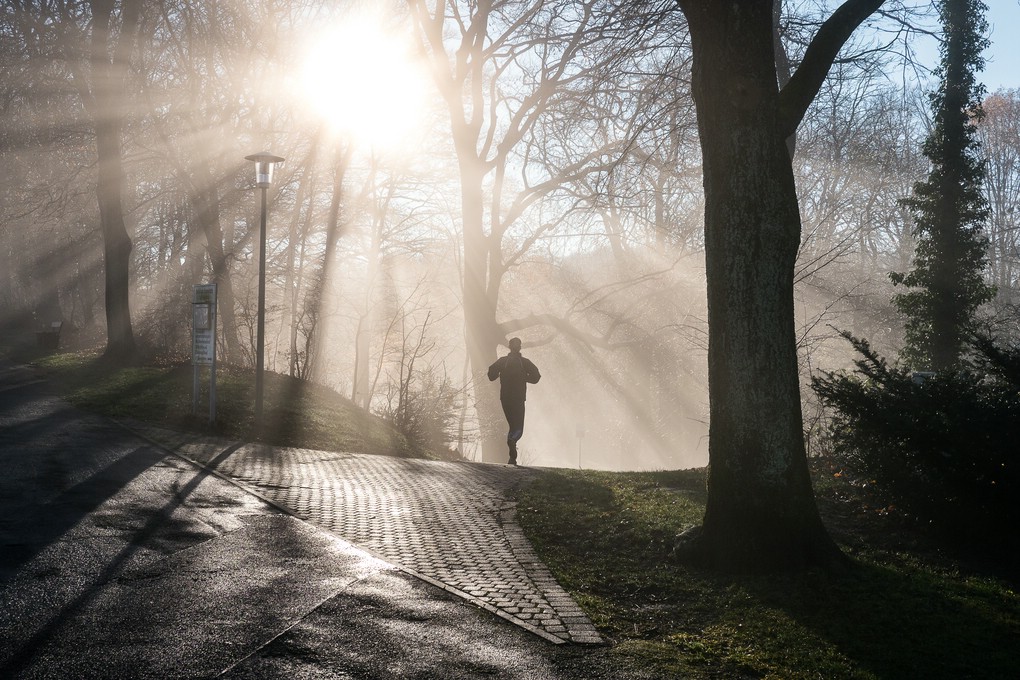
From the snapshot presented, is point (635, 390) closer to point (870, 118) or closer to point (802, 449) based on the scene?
point (870, 118)

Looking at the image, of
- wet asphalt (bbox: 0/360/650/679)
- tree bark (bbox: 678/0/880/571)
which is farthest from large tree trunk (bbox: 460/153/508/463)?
tree bark (bbox: 678/0/880/571)

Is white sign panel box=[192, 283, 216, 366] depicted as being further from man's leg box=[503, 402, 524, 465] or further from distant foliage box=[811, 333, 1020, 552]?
distant foliage box=[811, 333, 1020, 552]

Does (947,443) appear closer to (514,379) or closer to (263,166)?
(514,379)

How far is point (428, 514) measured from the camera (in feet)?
28.9

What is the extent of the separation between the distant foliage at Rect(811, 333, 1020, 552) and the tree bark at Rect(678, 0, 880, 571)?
1416 mm

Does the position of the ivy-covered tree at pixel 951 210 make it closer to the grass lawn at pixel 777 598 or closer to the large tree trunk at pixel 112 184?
the grass lawn at pixel 777 598

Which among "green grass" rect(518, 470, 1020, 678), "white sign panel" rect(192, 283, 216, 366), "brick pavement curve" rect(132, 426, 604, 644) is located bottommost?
"green grass" rect(518, 470, 1020, 678)

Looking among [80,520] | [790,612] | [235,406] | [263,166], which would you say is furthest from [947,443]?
[235,406]

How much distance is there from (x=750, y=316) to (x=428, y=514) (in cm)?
382

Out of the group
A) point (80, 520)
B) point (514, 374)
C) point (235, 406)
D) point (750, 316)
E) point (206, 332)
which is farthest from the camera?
point (235, 406)

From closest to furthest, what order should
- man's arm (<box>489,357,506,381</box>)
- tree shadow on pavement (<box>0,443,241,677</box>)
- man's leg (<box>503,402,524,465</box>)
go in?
tree shadow on pavement (<box>0,443,241,677</box>) < man's arm (<box>489,357,506,381</box>) < man's leg (<box>503,402,524,465</box>)

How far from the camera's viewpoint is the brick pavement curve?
19.4ft

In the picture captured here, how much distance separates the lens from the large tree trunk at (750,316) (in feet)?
21.4

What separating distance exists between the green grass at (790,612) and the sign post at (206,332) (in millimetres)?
7041
